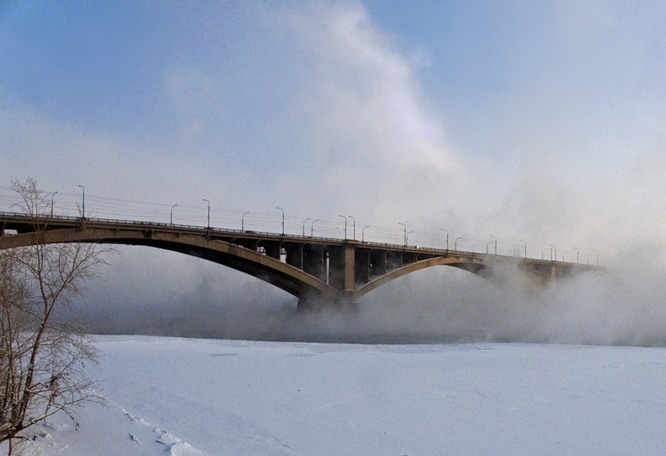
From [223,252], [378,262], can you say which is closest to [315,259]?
[378,262]

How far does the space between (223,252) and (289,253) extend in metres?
9.79

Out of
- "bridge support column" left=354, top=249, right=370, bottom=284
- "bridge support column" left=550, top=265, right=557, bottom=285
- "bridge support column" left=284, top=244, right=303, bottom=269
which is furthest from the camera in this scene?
"bridge support column" left=550, top=265, right=557, bottom=285

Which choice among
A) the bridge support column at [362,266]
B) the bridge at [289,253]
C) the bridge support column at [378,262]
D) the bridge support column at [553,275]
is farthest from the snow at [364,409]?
the bridge support column at [553,275]

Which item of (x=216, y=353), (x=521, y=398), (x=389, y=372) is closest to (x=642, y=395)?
(x=521, y=398)

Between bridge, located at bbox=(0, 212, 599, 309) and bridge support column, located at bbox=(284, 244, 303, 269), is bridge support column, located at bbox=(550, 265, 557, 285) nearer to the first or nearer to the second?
bridge, located at bbox=(0, 212, 599, 309)

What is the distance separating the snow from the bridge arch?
88.3 feet

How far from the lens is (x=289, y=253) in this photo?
57.5 metres

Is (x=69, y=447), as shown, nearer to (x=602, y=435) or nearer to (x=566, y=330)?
(x=602, y=435)

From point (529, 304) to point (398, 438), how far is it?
8287 cm

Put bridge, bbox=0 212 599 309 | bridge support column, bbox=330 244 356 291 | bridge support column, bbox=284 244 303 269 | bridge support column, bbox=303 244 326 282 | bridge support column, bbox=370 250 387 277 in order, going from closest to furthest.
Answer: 1. bridge, bbox=0 212 599 309
2. bridge support column, bbox=284 244 303 269
3. bridge support column, bbox=330 244 356 291
4. bridge support column, bbox=303 244 326 282
5. bridge support column, bbox=370 250 387 277

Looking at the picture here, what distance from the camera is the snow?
28.2 feet

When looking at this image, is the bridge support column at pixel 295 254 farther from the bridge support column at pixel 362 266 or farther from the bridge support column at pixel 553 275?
the bridge support column at pixel 553 275

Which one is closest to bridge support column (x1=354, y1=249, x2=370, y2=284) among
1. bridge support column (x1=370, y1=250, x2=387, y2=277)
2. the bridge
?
the bridge

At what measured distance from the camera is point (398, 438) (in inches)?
358
